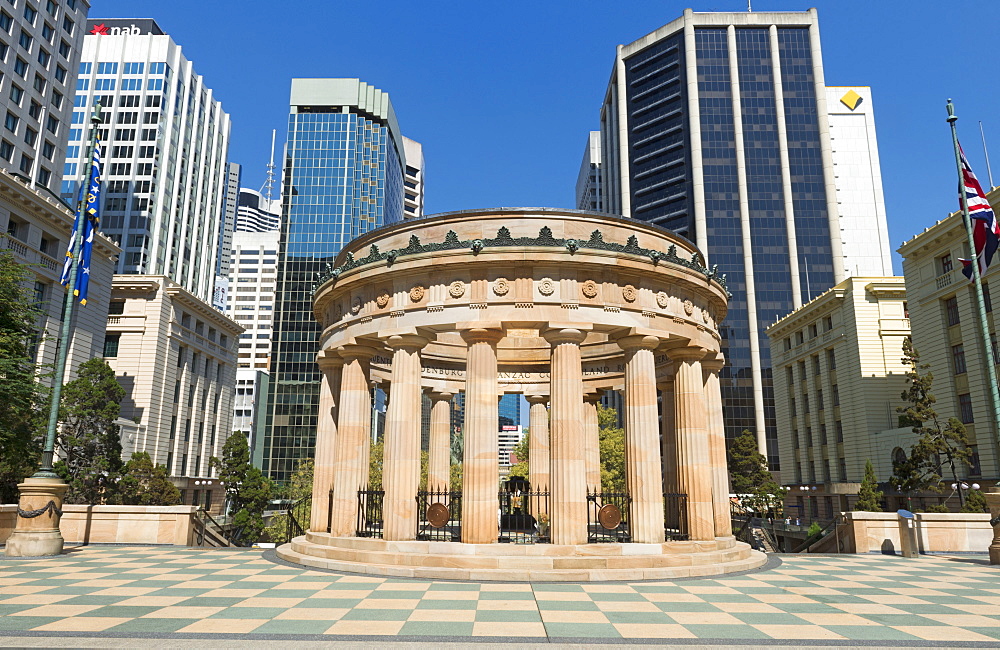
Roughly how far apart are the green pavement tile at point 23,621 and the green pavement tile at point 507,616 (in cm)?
834

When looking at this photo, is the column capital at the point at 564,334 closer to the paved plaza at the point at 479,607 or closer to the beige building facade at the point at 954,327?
the paved plaza at the point at 479,607

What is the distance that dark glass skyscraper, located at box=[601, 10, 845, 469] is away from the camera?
12150 centimetres

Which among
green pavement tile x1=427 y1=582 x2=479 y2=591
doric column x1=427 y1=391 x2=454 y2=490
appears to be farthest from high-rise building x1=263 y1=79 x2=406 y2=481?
green pavement tile x1=427 y1=582 x2=479 y2=591

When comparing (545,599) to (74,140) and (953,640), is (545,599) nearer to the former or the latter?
(953,640)

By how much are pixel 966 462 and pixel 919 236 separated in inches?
813

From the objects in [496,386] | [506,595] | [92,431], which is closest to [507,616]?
[506,595]

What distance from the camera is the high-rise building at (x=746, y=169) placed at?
399 feet

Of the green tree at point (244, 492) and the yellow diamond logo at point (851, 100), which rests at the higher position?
the yellow diamond logo at point (851, 100)

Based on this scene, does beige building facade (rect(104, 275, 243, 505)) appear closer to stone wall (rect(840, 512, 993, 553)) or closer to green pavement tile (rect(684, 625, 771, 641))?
stone wall (rect(840, 512, 993, 553))

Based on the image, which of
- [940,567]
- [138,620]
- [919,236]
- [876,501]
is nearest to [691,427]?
[940,567]

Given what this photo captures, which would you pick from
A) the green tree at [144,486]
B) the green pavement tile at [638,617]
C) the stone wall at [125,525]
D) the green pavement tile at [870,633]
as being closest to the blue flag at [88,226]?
the stone wall at [125,525]

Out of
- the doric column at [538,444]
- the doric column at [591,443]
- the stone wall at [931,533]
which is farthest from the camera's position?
the doric column at [538,444]

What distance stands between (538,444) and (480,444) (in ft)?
46.7

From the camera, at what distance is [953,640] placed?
37.8ft
